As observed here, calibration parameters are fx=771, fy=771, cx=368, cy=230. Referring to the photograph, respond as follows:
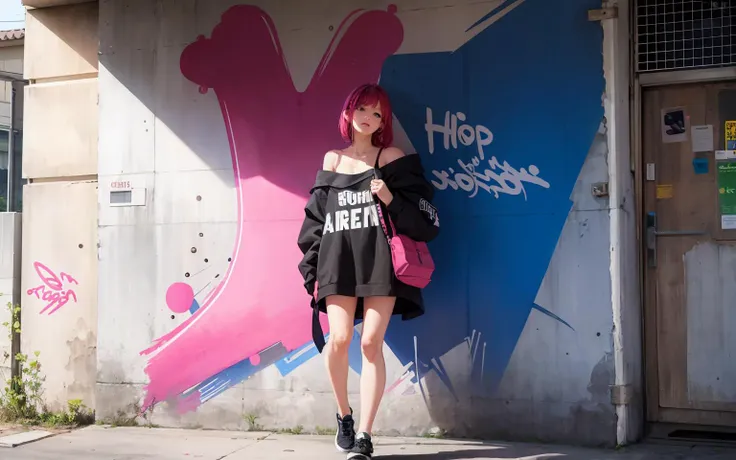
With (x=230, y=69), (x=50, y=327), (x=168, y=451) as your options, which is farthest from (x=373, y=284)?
(x=50, y=327)

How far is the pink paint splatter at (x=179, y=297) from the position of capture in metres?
5.26

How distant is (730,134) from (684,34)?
2.13ft

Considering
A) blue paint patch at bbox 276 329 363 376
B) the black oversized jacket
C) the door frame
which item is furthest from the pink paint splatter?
the door frame

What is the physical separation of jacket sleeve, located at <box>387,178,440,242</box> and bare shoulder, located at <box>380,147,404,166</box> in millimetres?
193

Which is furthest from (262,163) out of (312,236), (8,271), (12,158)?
(12,158)

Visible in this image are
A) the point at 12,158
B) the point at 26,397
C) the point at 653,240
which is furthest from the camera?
the point at 12,158

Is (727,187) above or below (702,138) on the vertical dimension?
below

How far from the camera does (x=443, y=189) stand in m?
4.70

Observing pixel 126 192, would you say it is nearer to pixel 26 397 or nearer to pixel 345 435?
pixel 26 397

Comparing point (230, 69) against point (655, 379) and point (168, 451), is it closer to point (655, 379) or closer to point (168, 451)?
point (168, 451)

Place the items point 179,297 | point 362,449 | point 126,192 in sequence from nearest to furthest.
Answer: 1. point 362,449
2. point 179,297
3. point 126,192

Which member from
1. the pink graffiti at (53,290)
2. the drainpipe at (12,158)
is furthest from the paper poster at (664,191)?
the drainpipe at (12,158)

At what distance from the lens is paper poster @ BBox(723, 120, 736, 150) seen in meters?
4.55

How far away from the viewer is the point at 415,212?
4215mm
